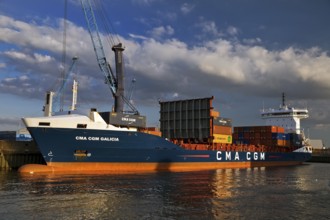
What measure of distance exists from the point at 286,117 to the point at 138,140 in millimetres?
46324

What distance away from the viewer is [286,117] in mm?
73125

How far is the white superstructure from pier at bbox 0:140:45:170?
50.5 meters

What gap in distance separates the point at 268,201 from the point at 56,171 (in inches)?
850

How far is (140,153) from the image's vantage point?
37469 mm

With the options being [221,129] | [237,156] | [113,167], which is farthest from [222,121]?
[113,167]

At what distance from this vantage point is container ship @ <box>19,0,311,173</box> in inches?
1335

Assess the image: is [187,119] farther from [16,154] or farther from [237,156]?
[16,154]

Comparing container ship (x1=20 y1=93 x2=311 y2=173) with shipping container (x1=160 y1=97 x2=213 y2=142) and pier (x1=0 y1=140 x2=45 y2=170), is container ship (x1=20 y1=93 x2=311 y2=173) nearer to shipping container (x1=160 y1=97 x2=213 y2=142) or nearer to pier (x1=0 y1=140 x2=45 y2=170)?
shipping container (x1=160 y1=97 x2=213 y2=142)

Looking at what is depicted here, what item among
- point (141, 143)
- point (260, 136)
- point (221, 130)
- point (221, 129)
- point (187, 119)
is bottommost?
point (141, 143)

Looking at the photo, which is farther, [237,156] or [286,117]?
[286,117]

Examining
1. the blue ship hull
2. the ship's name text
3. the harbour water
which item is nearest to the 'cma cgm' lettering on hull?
the blue ship hull

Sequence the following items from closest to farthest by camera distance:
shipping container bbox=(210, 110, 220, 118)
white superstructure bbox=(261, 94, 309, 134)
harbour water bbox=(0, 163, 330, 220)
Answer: harbour water bbox=(0, 163, 330, 220) → shipping container bbox=(210, 110, 220, 118) → white superstructure bbox=(261, 94, 309, 134)

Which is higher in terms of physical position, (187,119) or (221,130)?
(187,119)

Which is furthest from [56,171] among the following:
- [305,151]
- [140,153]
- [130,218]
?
[305,151]
